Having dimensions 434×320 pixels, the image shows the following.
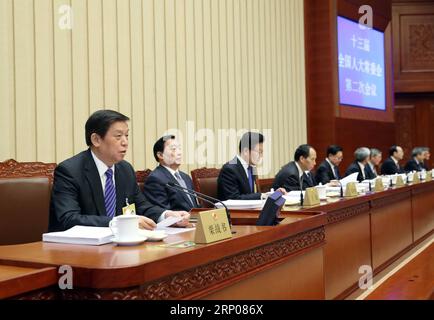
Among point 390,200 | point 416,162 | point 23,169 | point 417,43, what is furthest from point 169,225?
point 417,43

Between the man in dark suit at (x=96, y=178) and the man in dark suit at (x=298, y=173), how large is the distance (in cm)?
218

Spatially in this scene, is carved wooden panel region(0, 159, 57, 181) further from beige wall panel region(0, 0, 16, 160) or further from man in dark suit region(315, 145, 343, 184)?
man in dark suit region(315, 145, 343, 184)

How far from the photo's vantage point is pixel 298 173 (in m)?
4.54

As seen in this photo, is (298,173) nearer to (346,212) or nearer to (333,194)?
(333,194)

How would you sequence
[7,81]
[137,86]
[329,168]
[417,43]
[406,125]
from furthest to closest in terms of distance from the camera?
1. [406,125]
2. [417,43]
3. [329,168]
4. [137,86]
5. [7,81]

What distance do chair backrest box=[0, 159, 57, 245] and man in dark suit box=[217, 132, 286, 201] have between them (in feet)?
5.14

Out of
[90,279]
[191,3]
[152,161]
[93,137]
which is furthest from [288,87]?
[90,279]

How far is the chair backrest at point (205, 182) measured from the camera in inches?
157

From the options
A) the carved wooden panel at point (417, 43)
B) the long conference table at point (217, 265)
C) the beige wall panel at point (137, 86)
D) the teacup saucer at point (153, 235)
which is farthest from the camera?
the carved wooden panel at point (417, 43)

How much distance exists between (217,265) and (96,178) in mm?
932

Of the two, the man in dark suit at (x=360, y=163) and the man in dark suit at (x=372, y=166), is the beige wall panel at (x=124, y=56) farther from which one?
the man in dark suit at (x=372, y=166)

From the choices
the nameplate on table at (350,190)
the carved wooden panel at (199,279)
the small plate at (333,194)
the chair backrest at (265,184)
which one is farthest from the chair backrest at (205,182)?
the carved wooden panel at (199,279)

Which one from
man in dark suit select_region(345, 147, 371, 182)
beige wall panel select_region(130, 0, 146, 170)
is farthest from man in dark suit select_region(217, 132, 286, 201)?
man in dark suit select_region(345, 147, 371, 182)
